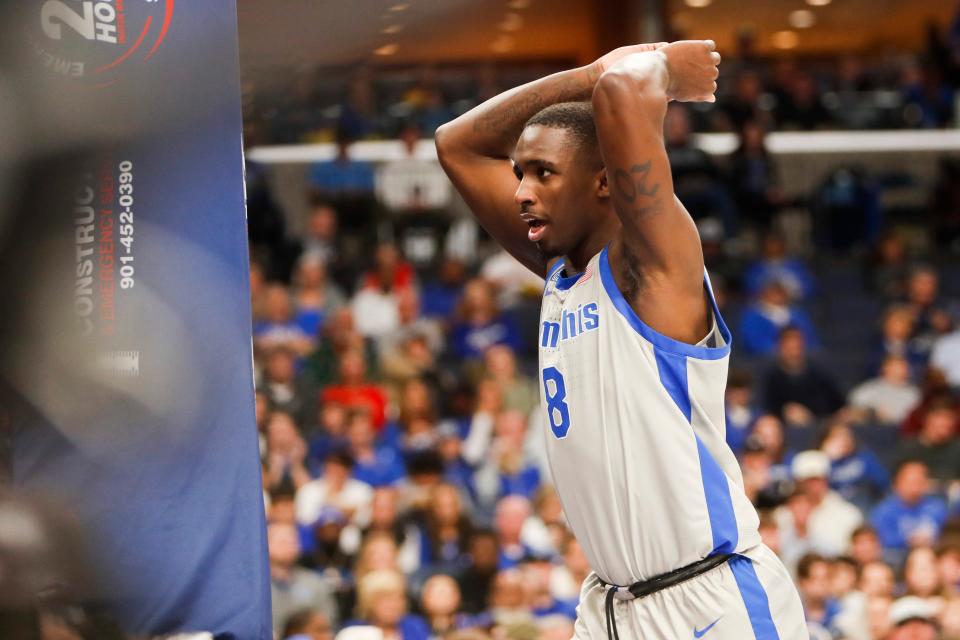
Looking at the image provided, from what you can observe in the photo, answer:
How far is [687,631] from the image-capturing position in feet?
9.79

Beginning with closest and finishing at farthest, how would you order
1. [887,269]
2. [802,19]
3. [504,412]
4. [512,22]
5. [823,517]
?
1. [823,517]
2. [504,412]
3. [887,269]
4. [512,22]
5. [802,19]

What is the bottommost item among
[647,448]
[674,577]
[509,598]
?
[509,598]

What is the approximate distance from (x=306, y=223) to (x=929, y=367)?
565 cm

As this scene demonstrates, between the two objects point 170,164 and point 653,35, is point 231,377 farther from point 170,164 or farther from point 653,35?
point 653,35

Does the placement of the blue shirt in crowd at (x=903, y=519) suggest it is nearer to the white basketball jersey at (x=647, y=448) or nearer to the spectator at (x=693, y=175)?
the spectator at (x=693, y=175)

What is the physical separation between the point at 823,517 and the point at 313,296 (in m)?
4.43

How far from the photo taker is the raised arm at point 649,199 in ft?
9.41

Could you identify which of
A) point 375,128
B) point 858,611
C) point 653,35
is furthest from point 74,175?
point 653,35

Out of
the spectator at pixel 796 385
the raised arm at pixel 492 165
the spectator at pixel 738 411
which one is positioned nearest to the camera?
the raised arm at pixel 492 165

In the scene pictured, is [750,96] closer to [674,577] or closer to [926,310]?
[926,310]

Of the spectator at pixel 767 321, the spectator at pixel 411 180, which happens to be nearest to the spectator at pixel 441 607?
the spectator at pixel 767 321

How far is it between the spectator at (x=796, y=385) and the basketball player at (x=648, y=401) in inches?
283

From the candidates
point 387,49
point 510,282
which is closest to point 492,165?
point 387,49

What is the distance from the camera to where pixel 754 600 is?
300cm
